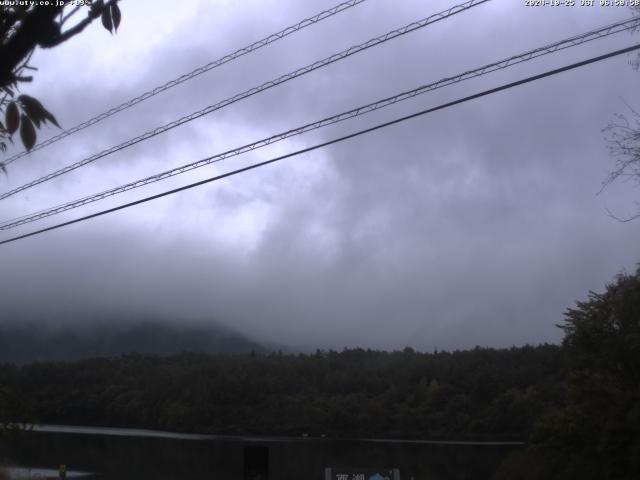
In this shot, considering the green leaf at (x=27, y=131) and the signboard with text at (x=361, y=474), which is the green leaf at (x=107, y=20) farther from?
the signboard with text at (x=361, y=474)

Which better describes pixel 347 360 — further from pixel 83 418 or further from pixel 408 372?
pixel 83 418

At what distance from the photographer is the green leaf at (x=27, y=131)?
144 inches

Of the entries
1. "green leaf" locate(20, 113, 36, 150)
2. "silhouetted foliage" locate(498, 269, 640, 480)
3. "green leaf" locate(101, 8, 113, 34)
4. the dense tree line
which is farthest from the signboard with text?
the dense tree line

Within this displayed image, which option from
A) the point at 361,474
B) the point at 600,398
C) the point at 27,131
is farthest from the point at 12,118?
the point at 600,398

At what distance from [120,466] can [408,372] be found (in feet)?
136

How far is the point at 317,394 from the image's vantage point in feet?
248

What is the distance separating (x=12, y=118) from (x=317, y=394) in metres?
73.6

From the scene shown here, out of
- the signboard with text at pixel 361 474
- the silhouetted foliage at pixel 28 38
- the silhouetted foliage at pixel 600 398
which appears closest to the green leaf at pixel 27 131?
the silhouetted foliage at pixel 28 38

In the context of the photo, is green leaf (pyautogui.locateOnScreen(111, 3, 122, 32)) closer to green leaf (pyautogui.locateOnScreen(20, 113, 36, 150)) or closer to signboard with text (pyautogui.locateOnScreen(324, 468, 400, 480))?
green leaf (pyautogui.locateOnScreen(20, 113, 36, 150))

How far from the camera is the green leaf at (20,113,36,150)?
3.65m

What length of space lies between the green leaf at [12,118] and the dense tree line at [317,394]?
53.4 metres

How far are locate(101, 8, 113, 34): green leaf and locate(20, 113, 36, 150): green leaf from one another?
704mm

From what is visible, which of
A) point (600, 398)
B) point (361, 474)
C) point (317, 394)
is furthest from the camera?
point (317, 394)

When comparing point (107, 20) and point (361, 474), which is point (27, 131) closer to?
point (107, 20)
